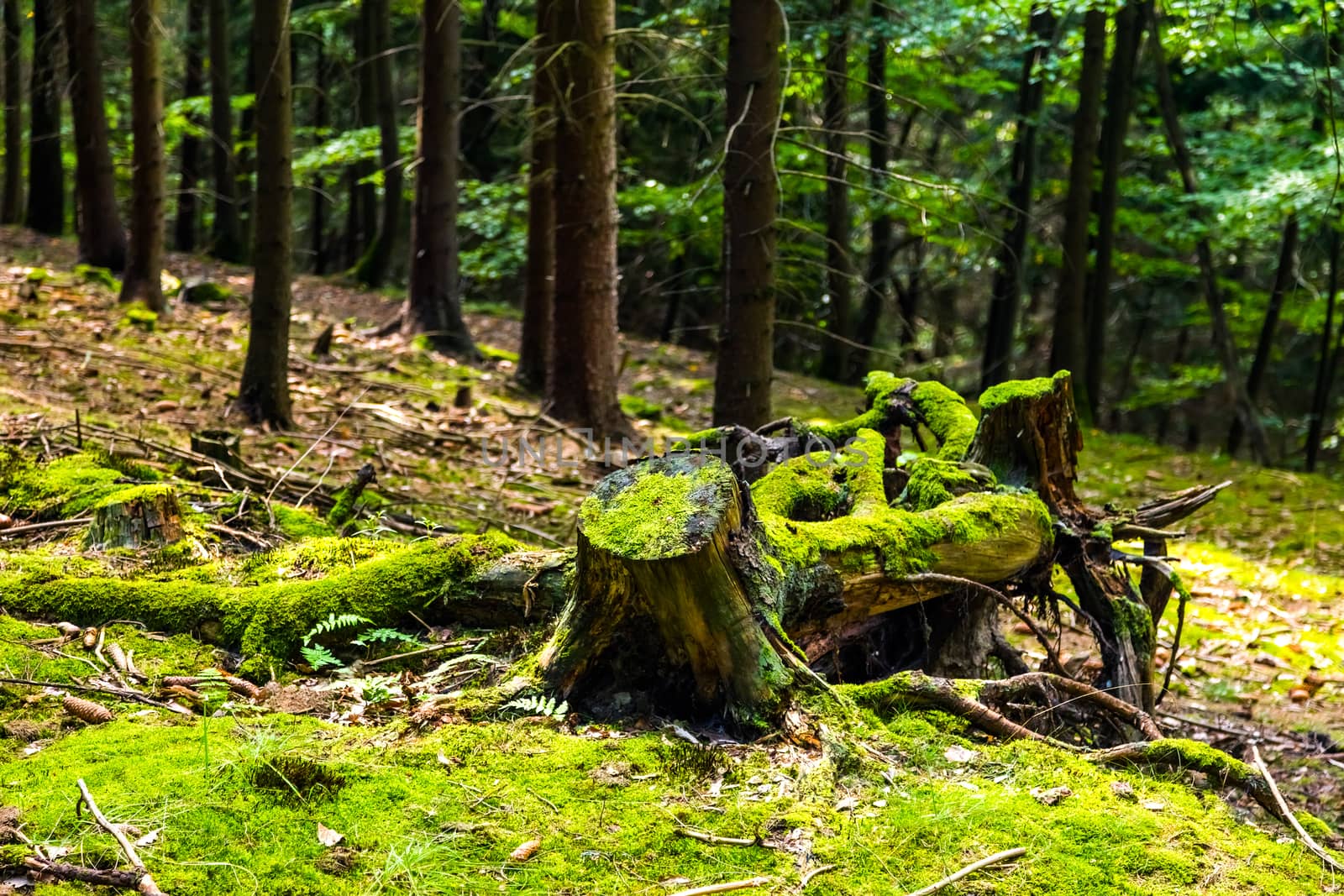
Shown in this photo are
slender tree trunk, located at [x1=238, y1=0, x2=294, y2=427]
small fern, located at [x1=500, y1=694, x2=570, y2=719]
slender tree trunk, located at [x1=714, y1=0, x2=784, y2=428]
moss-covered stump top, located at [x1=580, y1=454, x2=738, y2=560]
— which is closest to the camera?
moss-covered stump top, located at [x1=580, y1=454, x2=738, y2=560]

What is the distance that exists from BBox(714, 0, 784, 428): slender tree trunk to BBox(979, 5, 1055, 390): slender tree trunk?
24.7 feet

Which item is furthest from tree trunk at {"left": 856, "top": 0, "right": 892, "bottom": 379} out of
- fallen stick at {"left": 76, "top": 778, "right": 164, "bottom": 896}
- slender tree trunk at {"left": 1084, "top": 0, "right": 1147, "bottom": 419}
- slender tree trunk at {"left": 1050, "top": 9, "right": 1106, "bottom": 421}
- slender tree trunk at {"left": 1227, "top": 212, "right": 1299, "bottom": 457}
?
fallen stick at {"left": 76, "top": 778, "right": 164, "bottom": 896}

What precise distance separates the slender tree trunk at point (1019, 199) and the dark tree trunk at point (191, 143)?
15.0 metres

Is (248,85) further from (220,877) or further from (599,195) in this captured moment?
(220,877)

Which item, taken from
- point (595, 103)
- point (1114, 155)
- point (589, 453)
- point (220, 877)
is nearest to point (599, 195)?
point (595, 103)

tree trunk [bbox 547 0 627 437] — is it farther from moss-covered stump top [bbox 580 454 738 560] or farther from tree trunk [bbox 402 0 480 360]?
moss-covered stump top [bbox 580 454 738 560]

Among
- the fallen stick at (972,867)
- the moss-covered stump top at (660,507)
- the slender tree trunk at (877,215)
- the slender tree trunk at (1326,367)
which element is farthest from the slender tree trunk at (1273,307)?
the fallen stick at (972,867)

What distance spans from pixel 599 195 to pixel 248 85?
47.0 ft

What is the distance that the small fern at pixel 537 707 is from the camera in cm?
367

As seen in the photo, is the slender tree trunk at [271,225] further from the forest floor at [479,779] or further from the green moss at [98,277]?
the green moss at [98,277]

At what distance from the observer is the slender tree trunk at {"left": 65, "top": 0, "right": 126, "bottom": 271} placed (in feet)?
42.4

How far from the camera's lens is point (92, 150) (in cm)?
1351

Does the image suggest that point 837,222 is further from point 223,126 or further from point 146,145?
point 223,126

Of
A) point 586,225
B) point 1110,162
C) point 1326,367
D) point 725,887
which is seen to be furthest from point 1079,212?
point 725,887
